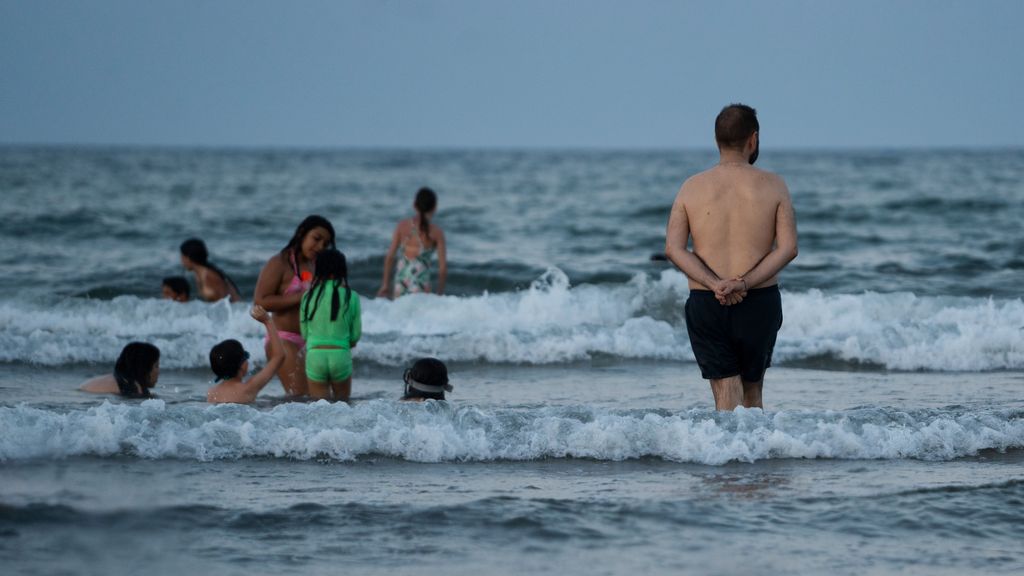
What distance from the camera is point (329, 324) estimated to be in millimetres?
7305

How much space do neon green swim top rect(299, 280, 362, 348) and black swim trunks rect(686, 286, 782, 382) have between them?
8.77 ft

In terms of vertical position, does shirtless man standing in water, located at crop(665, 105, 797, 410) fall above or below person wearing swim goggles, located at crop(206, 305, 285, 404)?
above

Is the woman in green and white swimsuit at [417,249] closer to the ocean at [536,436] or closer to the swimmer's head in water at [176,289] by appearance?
the ocean at [536,436]

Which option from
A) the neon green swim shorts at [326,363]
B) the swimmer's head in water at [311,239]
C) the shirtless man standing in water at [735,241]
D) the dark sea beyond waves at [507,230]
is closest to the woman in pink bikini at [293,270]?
the swimmer's head in water at [311,239]

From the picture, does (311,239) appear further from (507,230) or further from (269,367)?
(507,230)

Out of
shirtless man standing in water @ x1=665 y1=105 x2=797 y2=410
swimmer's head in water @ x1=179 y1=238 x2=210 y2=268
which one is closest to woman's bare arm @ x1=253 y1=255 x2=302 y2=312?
shirtless man standing in water @ x1=665 y1=105 x2=797 y2=410

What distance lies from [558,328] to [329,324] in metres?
4.21

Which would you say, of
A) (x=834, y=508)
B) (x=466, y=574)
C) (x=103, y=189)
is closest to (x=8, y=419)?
(x=466, y=574)

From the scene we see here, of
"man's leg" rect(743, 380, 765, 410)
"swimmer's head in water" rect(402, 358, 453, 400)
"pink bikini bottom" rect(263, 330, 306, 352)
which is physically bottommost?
"swimmer's head in water" rect(402, 358, 453, 400)

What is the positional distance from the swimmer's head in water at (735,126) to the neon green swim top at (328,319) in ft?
9.39

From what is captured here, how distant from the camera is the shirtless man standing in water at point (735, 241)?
514 centimetres

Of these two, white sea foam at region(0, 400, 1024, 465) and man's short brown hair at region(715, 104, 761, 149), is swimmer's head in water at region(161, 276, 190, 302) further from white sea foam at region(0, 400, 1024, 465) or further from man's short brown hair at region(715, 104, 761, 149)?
man's short brown hair at region(715, 104, 761, 149)

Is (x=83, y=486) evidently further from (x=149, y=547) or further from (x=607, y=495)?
(x=607, y=495)

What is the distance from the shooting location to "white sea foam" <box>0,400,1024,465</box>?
5852mm
